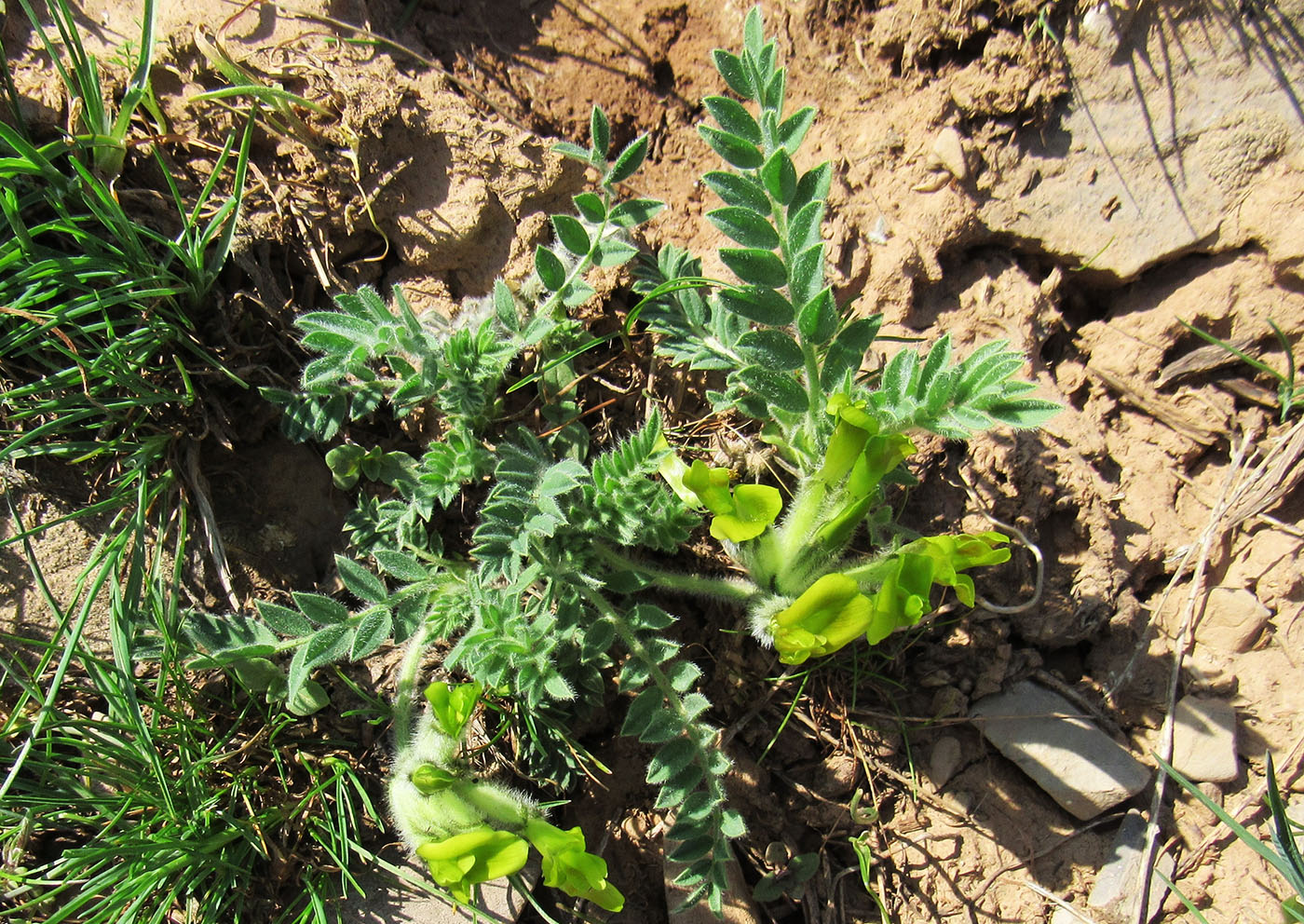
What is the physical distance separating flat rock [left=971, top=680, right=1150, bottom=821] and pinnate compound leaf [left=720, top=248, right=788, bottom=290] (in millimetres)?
1733

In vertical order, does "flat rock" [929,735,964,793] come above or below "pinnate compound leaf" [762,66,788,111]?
below

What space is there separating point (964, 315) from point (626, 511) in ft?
4.99

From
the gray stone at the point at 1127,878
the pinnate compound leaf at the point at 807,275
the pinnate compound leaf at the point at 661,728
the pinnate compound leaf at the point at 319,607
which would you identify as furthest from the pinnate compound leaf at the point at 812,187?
the gray stone at the point at 1127,878

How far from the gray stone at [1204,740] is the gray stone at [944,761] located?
0.72 metres

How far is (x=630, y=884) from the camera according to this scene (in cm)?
303

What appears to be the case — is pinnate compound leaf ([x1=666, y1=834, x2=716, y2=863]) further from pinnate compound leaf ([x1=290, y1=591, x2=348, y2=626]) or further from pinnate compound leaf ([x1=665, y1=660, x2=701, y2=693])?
pinnate compound leaf ([x1=290, y1=591, x2=348, y2=626])

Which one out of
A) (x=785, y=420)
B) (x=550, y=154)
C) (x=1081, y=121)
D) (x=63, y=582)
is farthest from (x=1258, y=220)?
(x=63, y=582)

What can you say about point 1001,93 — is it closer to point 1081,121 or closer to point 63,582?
point 1081,121

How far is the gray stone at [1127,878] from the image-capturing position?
284 cm

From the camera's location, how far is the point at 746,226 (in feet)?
7.77

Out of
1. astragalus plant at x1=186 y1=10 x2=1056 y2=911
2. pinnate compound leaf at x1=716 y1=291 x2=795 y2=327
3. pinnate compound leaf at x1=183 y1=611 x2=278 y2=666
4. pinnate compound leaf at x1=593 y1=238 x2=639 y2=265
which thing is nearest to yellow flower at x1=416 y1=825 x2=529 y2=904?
astragalus plant at x1=186 y1=10 x2=1056 y2=911

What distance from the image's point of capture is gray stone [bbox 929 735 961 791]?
304 centimetres

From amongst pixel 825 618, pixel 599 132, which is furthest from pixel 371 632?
pixel 599 132

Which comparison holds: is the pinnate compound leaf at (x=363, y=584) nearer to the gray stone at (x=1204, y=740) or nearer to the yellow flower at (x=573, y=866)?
the yellow flower at (x=573, y=866)
